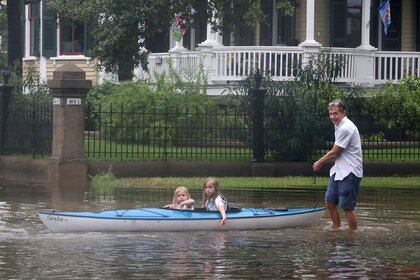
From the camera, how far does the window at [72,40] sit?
1618 inches

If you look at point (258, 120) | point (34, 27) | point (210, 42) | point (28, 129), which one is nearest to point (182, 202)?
point (258, 120)

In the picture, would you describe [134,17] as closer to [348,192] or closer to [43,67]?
[348,192]

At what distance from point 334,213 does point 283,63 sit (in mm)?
16428

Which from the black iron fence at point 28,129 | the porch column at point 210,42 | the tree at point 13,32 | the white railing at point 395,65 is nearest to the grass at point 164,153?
the black iron fence at point 28,129

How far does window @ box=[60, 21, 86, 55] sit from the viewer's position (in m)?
41.1

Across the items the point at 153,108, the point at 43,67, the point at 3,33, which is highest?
the point at 3,33

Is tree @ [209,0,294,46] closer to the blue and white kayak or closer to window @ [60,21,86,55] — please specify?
the blue and white kayak

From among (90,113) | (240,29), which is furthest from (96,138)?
(240,29)

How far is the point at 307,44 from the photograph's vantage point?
31203mm

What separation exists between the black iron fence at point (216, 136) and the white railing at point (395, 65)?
275 inches

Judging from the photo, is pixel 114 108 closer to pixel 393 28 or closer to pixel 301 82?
pixel 301 82

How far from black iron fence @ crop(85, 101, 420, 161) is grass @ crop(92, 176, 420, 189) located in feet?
3.72

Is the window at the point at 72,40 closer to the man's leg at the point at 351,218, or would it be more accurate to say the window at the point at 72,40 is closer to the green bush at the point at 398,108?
the green bush at the point at 398,108

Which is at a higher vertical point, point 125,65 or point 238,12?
→ point 238,12
